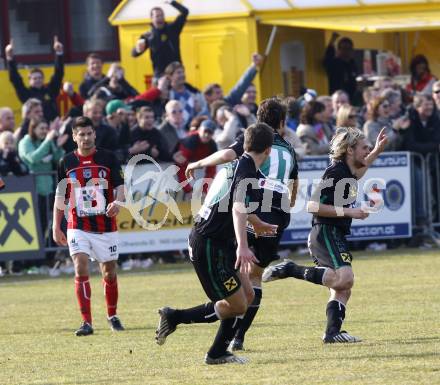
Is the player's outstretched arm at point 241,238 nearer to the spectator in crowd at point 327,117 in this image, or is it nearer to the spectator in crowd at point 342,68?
the spectator in crowd at point 327,117

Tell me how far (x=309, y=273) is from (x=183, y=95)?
9.25m

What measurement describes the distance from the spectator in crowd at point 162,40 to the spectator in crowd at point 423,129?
392 centimetres

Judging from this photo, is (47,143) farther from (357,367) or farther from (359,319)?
(357,367)

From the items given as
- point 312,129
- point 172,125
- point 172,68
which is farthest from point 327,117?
point 172,68

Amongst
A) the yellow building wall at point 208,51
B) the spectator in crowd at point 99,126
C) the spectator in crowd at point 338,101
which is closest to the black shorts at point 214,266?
the spectator in crowd at point 99,126

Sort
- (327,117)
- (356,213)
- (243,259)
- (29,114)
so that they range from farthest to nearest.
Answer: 1. (327,117)
2. (29,114)
3. (356,213)
4. (243,259)

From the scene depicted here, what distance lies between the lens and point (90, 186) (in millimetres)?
12641

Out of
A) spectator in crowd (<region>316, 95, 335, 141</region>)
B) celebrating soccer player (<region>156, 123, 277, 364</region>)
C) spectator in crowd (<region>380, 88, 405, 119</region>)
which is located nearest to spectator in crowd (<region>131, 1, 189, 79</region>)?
spectator in crowd (<region>316, 95, 335, 141</region>)

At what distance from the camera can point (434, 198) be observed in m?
19.4

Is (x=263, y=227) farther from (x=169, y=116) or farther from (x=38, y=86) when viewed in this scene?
(x=38, y=86)

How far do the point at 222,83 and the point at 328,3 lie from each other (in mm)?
2193

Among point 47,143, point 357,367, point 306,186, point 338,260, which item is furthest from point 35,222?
point 357,367

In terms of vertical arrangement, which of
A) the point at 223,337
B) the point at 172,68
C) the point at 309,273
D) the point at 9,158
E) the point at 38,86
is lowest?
the point at 223,337

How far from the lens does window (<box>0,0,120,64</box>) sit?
76.7ft
